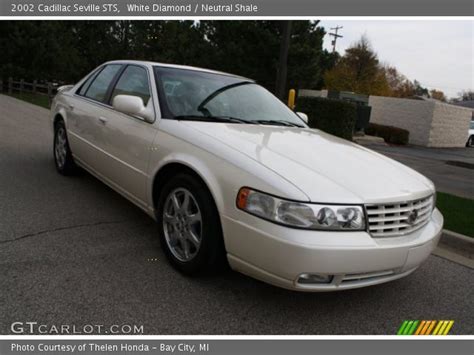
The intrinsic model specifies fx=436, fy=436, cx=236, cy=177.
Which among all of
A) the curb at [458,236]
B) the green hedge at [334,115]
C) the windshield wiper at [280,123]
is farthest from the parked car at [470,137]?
the windshield wiper at [280,123]

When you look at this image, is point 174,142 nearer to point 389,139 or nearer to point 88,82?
point 88,82

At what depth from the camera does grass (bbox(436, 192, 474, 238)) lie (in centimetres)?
462

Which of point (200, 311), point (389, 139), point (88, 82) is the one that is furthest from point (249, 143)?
point (389, 139)

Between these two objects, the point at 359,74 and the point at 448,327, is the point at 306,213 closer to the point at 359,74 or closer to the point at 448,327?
the point at 448,327

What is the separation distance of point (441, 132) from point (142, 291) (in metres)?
19.3

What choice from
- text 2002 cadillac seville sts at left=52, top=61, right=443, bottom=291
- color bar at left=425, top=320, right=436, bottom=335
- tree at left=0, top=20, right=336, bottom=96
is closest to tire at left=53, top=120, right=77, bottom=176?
text 2002 cadillac seville sts at left=52, top=61, right=443, bottom=291

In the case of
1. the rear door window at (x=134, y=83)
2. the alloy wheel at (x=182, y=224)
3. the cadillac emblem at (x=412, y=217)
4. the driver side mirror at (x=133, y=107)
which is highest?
the rear door window at (x=134, y=83)

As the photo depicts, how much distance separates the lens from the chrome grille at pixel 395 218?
2551 mm

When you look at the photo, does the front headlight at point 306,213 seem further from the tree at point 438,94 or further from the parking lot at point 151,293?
the tree at point 438,94

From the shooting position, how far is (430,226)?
9.98 feet

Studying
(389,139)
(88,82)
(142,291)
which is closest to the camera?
(142,291)

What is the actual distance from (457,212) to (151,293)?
4.11 metres

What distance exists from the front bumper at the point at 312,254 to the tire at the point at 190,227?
14 cm

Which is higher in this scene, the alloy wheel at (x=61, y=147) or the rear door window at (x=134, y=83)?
the rear door window at (x=134, y=83)
